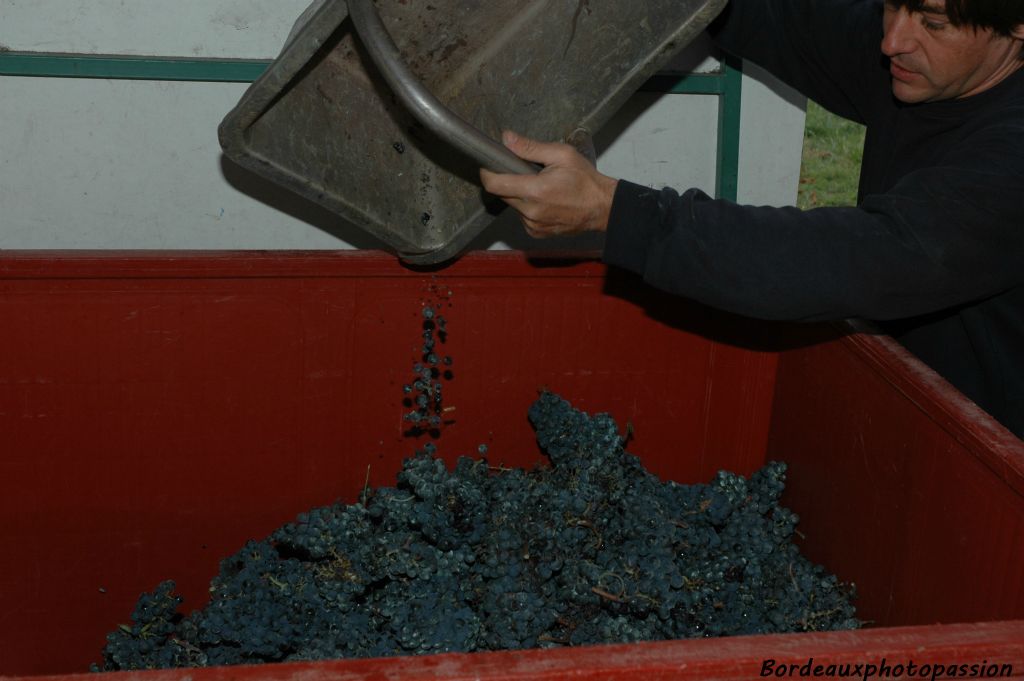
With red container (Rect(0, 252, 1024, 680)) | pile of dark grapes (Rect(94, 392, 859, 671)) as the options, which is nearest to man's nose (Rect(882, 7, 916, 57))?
red container (Rect(0, 252, 1024, 680))

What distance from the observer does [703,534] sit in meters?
1.61

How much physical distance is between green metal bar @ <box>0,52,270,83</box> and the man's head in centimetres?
117

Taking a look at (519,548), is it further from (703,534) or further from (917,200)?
(917,200)

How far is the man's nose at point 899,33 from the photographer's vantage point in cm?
148

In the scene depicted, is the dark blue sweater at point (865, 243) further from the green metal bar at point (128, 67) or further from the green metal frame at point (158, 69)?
the green metal bar at point (128, 67)

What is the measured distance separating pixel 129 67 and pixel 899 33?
4.73 ft

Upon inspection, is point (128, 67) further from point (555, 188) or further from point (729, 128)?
point (729, 128)

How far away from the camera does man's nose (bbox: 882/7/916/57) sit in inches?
58.3

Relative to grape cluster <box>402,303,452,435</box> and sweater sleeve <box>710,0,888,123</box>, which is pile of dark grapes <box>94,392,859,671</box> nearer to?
grape cluster <box>402,303,452,435</box>

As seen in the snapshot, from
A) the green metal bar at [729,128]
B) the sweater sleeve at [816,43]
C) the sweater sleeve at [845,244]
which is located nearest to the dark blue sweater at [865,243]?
the sweater sleeve at [845,244]

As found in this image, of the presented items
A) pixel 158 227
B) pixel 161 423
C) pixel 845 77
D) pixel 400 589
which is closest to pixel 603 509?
pixel 400 589

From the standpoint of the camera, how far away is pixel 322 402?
5.76 ft

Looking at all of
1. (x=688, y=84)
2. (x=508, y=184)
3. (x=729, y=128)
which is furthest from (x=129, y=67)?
(x=729, y=128)

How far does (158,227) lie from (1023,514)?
1715mm
